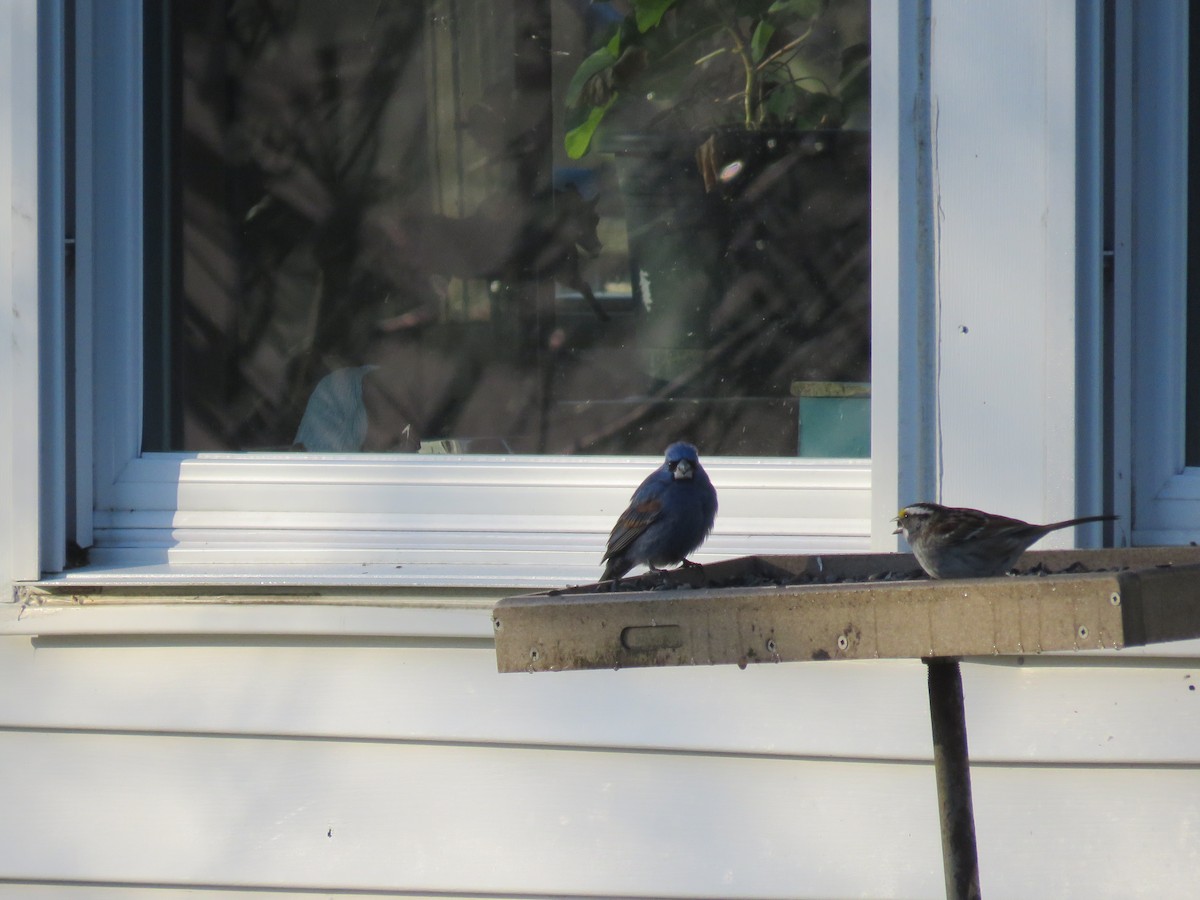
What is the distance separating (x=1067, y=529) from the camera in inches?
100.0

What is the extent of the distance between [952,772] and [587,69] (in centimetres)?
187

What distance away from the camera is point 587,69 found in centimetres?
304

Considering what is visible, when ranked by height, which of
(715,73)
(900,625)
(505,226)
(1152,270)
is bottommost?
(900,625)

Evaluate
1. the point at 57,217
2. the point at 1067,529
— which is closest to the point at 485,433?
the point at 57,217

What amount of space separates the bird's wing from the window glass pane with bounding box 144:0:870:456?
0.41m

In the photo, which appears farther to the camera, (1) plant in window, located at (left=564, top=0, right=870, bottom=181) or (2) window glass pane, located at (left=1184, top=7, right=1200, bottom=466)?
(1) plant in window, located at (left=564, top=0, right=870, bottom=181)

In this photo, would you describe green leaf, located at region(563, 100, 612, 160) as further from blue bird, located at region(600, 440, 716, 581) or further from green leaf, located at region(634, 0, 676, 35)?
blue bird, located at region(600, 440, 716, 581)

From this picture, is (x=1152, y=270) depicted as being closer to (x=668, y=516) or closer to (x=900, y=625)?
(x=668, y=516)

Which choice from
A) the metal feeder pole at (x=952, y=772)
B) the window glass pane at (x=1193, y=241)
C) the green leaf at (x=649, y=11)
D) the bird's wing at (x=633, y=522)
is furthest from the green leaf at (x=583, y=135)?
the metal feeder pole at (x=952, y=772)

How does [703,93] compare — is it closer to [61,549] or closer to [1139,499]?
[1139,499]

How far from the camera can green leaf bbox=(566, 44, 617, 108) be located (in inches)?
119

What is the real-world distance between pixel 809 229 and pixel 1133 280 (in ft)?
2.21

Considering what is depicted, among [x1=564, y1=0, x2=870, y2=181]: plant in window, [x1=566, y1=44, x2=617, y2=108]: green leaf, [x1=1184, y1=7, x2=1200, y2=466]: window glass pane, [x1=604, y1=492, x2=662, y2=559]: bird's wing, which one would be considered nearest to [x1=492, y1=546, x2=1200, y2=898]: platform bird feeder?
[x1=604, y1=492, x2=662, y2=559]: bird's wing

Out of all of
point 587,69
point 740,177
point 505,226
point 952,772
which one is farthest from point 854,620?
point 587,69
